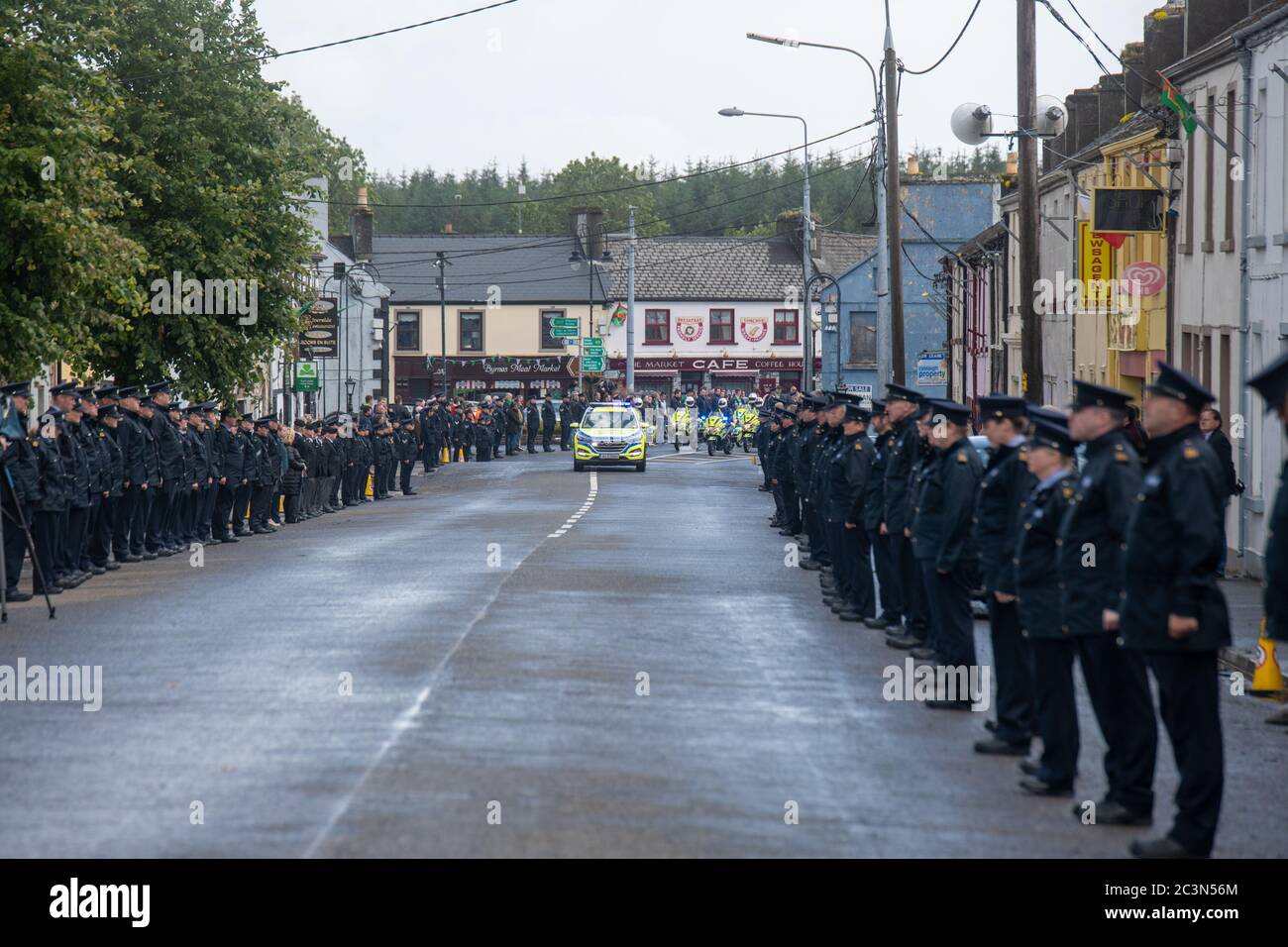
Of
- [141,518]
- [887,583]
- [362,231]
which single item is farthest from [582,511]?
[362,231]

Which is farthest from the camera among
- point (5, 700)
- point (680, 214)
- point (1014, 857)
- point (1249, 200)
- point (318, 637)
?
point (680, 214)

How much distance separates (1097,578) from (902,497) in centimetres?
546

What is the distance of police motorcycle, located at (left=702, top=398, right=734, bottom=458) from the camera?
66125mm

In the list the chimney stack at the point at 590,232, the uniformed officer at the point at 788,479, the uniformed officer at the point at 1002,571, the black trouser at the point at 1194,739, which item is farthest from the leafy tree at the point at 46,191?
the chimney stack at the point at 590,232

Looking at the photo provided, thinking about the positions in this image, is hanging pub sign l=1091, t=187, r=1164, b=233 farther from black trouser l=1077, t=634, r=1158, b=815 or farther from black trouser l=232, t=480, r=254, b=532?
black trouser l=1077, t=634, r=1158, b=815

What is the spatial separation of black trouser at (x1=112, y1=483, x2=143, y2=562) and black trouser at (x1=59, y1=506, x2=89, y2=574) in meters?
2.33

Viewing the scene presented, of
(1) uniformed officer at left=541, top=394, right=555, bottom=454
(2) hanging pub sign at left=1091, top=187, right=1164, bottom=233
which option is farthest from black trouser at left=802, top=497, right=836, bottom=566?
(1) uniformed officer at left=541, top=394, right=555, bottom=454

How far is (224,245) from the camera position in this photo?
32750mm

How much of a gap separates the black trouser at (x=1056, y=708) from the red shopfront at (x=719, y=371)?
8401cm

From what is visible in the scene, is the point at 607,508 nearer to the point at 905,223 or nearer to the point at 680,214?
the point at 905,223

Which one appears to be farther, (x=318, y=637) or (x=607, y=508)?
(x=607, y=508)

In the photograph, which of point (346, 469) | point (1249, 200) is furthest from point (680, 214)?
point (1249, 200)

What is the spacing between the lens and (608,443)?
5147cm
